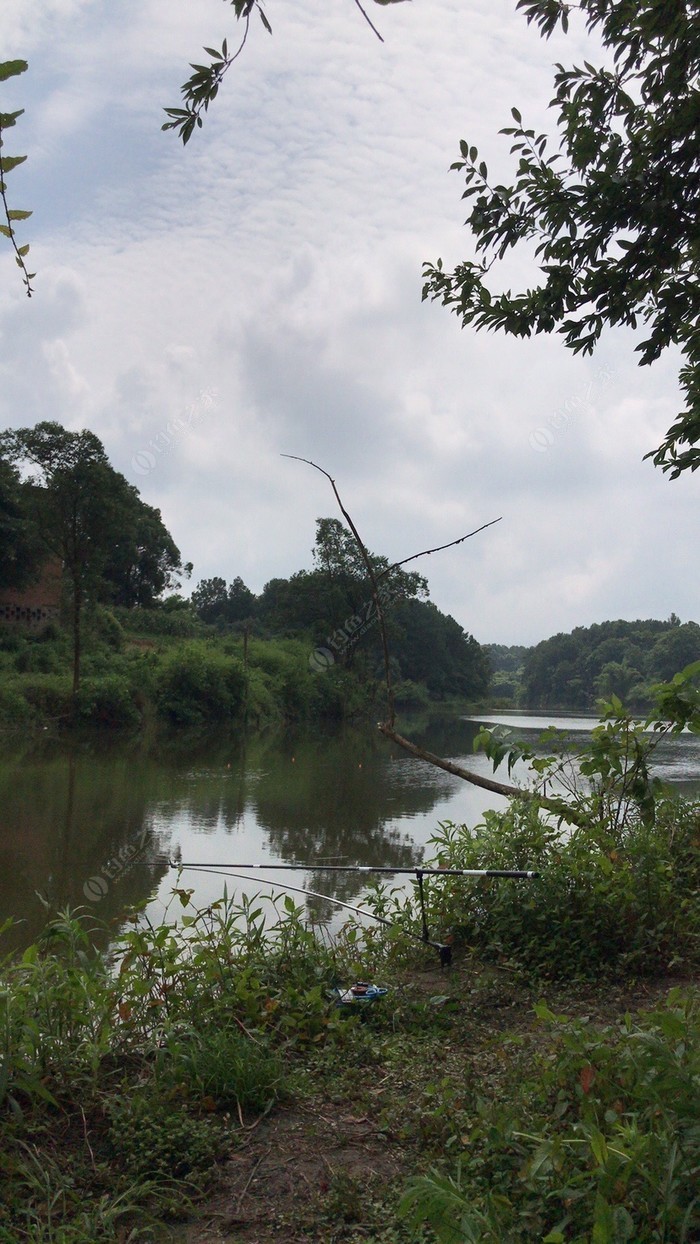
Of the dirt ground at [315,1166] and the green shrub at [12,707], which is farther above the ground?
the green shrub at [12,707]

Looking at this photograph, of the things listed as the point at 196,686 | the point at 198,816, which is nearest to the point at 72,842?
the point at 198,816

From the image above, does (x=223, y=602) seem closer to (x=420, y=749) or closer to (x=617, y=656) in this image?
(x=617, y=656)

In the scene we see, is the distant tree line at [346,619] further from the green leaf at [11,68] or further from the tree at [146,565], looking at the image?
the green leaf at [11,68]

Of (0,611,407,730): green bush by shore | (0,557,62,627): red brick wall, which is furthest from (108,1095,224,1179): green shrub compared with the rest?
(0,557,62,627): red brick wall

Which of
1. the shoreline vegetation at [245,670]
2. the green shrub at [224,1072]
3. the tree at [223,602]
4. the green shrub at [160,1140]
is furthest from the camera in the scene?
the tree at [223,602]

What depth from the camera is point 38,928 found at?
23.8 feet

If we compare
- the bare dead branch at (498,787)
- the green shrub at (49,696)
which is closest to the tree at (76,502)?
the green shrub at (49,696)

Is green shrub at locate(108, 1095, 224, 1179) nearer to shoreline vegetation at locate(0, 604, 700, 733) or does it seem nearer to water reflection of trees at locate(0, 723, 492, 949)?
water reflection of trees at locate(0, 723, 492, 949)

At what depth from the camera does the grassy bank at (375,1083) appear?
1738mm

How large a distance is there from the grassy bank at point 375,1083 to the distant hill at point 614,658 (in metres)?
1.09

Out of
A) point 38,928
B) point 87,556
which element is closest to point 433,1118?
point 38,928

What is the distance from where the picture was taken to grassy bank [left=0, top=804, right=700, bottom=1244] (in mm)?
1738

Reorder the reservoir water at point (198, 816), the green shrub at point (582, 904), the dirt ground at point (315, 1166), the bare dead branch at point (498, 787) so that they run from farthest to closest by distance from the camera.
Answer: the reservoir water at point (198, 816) < the bare dead branch at point (498, 787) < the green shrub at point (582, 904) < the dirt ground at point (315, 1166)

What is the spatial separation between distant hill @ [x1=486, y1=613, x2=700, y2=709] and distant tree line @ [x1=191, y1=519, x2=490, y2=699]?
5171mm
